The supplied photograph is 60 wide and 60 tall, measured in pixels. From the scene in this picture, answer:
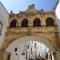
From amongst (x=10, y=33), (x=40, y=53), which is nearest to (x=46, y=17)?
(x=10, y=33)

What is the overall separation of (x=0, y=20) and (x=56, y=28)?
4.94 metres

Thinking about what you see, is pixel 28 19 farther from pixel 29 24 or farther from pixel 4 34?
pixel 4 34

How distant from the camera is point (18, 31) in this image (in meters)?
11.7

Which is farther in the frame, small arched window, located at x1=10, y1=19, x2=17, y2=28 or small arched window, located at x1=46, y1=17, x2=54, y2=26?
small arched window, located at x1=10, y1=19, x2=17, y2=28

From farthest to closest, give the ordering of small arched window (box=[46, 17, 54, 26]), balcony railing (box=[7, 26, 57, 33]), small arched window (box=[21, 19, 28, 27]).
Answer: small arched window (box=[21, 19, 28, 27]), small arched window (box=[46, 17, 54, 26]), balcony railing (box=[7, 26, 57, 33])

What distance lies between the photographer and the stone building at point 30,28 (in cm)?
1116

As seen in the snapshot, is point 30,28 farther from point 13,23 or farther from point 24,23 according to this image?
point 13,23

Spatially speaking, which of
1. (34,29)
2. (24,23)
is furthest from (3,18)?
(34,29)

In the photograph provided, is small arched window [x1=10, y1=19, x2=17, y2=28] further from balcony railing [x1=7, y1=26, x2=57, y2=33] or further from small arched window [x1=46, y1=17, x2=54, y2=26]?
small arched window [x1=46, y1=17, x2=54, y2=26]

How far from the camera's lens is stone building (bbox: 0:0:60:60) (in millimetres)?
11164

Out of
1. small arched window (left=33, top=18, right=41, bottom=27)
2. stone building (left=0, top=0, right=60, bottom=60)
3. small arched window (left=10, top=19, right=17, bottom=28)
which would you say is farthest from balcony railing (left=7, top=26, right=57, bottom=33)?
small arched window (left=10, top=19, right=17, bottom=28)

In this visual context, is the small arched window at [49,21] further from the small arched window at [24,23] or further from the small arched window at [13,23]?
the small arched window at [13,23]

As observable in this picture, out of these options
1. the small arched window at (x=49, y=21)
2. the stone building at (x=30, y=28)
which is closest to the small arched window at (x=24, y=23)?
the stone building at (x=30, y=28)

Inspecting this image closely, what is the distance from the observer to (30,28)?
11.7m
